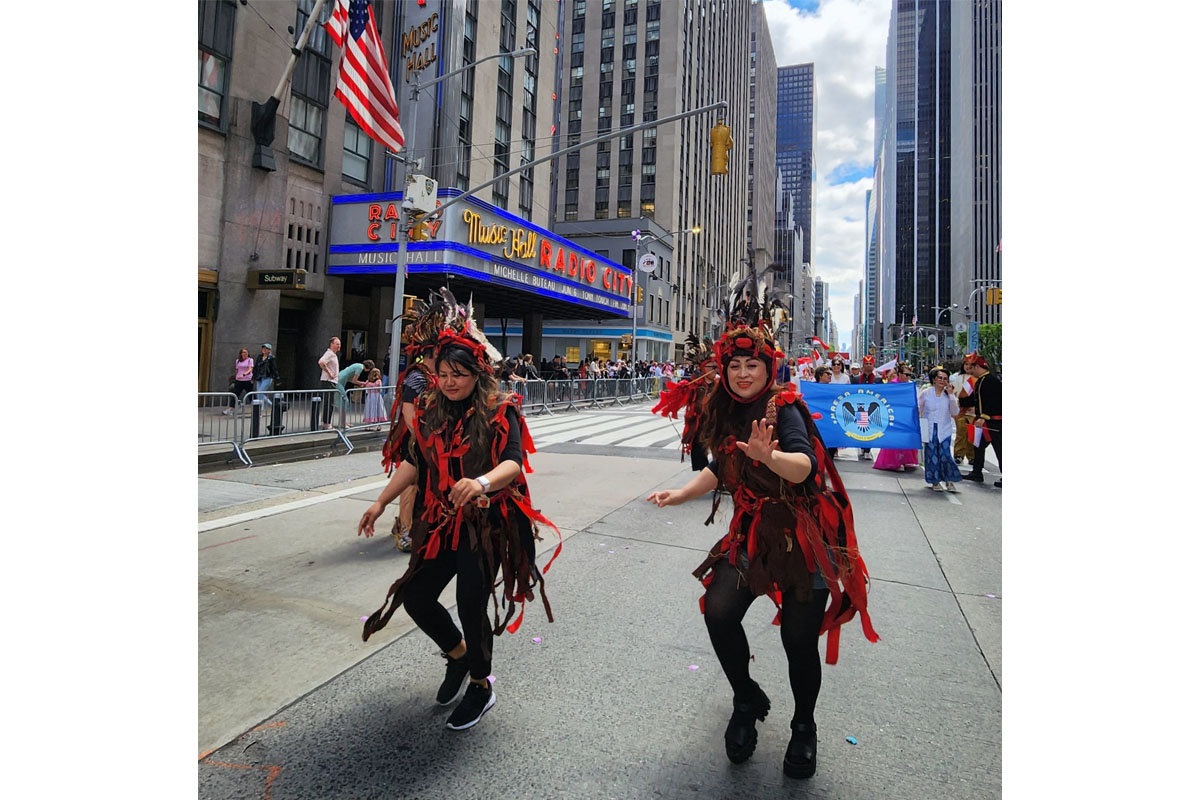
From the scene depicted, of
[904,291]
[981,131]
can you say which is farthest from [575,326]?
[904,291]

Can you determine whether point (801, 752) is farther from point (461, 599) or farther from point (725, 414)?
point (461, 599)

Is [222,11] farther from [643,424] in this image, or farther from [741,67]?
[741,67]

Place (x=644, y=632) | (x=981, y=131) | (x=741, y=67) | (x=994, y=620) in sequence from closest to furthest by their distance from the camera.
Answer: (x=644, y=632), (x=994, y=620), (x=981, y=131), (x=741, y=67)

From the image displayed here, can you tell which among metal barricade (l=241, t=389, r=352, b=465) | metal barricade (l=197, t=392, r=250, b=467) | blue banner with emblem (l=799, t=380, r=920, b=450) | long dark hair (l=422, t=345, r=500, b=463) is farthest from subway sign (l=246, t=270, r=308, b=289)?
long dark hair (l=422, t=345, r=500, b=463)

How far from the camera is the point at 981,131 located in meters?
22.5

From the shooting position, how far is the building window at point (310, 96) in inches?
754

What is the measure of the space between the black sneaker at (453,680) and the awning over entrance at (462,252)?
13.3 meters

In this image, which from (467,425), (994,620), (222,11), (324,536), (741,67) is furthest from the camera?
(741,67)

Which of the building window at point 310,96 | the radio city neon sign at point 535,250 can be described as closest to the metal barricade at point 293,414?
the radio city neon sign at point 535,250

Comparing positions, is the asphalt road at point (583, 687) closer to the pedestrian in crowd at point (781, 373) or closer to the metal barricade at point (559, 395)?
the pedestrian in crowd at point (781, 373)

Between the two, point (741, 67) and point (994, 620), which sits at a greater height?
point (741, 67)

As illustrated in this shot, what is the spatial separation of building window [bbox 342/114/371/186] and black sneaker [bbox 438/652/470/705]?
72.4 feet
